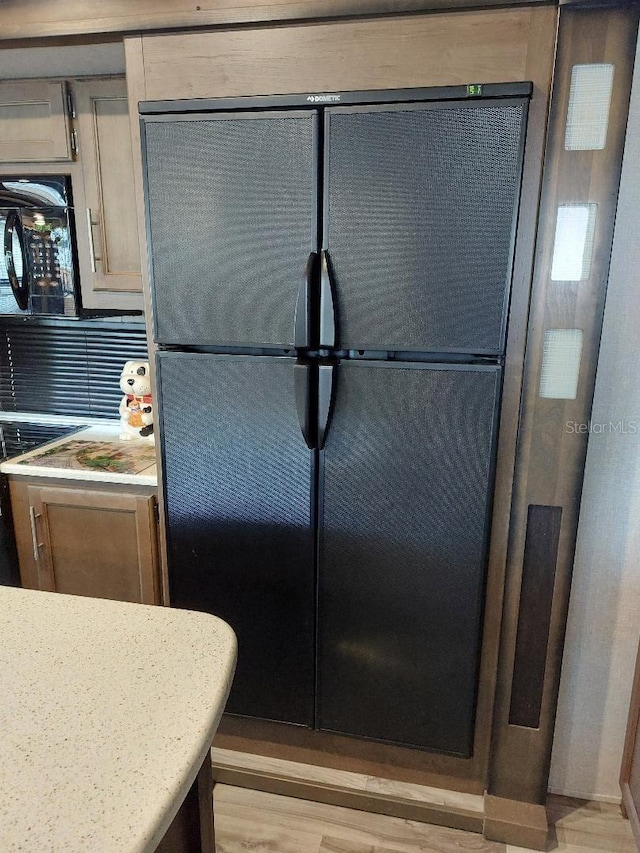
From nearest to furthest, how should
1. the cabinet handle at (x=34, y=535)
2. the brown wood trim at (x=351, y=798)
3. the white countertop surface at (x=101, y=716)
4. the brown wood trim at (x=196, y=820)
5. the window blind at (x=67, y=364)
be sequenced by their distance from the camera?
the white countertop surface at (x=101, y=716) < the brown wood trim at (x=196, y=820) < the brown wood trim at (x=351, y=798) < the cabinet handle at (x=34, y=535) < the window blind at (x=67, y=364)

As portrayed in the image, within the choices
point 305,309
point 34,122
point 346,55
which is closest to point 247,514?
point 305,309

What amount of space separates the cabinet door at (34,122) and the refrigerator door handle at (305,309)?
97 cm

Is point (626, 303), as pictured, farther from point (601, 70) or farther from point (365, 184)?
point (365, 184)

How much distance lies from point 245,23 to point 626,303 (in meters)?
1.16

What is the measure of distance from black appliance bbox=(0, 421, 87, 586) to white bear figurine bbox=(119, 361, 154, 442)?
0.29m

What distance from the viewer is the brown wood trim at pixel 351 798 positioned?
176 cm

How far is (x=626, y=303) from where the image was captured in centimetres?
153

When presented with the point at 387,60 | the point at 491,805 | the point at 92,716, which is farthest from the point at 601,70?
the point at 491,805

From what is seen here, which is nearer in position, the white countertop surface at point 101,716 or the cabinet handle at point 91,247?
the white countertop surface at point 101,716

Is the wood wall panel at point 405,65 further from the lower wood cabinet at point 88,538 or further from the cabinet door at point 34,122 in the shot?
the lower wood cabinet at point 88,538

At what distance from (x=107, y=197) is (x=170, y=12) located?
0.62 metres

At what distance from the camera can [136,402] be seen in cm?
229

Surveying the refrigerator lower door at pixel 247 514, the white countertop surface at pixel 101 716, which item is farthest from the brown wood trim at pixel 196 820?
the refrigerator lower door at pixel 247 514

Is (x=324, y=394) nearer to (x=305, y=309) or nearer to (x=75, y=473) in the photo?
(x=305, y=309)
